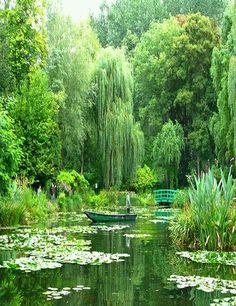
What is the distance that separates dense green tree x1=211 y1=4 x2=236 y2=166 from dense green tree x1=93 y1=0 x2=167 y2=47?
19.7 metres

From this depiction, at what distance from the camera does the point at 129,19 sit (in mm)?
48438

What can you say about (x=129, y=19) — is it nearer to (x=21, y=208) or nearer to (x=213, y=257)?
(x=21, y=208)

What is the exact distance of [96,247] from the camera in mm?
12156

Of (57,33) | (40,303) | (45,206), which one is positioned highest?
(57,33)

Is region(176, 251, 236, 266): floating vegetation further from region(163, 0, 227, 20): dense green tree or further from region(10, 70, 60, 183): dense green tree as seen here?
region(163, 0, 227, 20): dense green tree

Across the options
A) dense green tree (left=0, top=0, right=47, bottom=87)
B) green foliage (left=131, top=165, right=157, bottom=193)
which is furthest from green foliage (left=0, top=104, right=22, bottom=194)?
green foliage (left=131, top=165, right=157, bottom=193)

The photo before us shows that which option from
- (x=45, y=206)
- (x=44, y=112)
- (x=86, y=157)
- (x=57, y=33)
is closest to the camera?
(x=45, y=206)

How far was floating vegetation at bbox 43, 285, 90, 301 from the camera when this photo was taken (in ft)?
24.0

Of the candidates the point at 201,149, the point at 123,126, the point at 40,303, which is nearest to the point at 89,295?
the point at 40,303

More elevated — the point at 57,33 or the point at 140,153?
the point at 57,33

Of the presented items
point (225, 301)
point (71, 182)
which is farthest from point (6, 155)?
point (71, 182)

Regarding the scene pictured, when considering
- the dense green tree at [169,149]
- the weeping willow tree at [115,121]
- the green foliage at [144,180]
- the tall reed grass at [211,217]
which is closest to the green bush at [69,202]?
the weeping willow tree at [115,121]

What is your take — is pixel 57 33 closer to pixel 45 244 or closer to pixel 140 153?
pixel 140 153

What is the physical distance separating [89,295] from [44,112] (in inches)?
628
